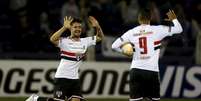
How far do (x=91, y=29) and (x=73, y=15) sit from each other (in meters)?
0.74

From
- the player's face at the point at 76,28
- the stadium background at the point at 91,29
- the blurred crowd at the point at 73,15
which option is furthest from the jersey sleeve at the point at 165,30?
the blurred crowd at the point at 73,15

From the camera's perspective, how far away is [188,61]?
2002 cm

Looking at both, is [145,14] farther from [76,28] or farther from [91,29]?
[91,29]

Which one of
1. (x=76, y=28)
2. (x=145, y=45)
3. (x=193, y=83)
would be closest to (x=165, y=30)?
(x=145, y=45)

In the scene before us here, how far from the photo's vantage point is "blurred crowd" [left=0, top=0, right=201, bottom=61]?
19859 mm

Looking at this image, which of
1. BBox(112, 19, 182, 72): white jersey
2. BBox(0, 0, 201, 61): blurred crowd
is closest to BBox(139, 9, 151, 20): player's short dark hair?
BBox(112, 19, 182, 72): white jersey

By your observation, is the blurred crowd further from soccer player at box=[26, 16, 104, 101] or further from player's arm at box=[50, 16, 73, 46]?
player's arm at box=[50, 16, 73, 46]

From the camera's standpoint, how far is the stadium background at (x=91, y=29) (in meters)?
19.4

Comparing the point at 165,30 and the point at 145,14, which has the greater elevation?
the point at 145,14

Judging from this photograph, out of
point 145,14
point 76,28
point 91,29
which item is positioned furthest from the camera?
point 91,29

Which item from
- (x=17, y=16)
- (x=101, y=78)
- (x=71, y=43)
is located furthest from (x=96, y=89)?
(x=71, y=43)

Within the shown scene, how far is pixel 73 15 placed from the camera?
19.5m

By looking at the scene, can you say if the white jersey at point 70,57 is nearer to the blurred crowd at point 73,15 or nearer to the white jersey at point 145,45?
the white jersey at point 145,45

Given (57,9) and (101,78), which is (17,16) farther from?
(101,78)
